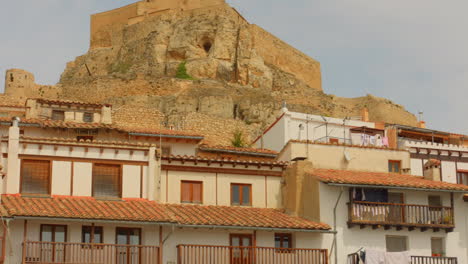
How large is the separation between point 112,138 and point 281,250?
12411mm

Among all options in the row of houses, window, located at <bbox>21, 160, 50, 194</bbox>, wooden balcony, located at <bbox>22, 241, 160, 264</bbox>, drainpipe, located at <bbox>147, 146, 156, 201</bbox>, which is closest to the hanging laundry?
the row of houses

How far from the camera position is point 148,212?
35250 mm

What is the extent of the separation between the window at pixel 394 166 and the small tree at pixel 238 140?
17.4m

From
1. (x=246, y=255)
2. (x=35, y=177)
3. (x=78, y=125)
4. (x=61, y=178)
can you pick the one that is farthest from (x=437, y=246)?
(x=78, y=125)

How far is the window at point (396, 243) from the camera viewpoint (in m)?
39.5

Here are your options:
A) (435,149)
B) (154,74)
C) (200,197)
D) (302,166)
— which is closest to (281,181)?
(302,166)

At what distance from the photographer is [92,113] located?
167 feet

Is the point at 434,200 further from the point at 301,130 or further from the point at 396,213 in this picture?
the point at 301,130

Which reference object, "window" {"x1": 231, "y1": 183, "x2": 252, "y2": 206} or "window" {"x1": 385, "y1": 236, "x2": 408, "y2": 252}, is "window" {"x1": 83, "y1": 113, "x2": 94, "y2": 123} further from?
"window" {"x1": 385, "y1": 236, "x2": 408, "y2": 252}

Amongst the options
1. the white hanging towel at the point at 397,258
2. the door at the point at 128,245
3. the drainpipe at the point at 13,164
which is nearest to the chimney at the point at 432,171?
the white hanging towel at the point at 397,258

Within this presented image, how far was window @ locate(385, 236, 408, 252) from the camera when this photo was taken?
129 feet

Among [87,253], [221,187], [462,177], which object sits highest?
[462,177]

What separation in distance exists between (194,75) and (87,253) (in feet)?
178

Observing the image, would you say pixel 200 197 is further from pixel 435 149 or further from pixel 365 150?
pixel 435 149
